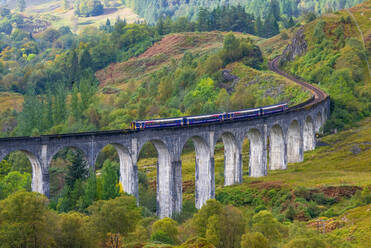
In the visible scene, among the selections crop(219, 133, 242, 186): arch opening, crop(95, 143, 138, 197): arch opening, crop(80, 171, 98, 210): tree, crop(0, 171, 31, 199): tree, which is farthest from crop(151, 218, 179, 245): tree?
crop(0, 171, 31, 199): tree

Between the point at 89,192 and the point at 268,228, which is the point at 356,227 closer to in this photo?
the point at 268,228

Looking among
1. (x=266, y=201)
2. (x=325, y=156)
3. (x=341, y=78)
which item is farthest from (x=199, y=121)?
(x=341, y=78)

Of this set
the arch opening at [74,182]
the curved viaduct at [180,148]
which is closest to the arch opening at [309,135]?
the curved viaduct at [180,148]

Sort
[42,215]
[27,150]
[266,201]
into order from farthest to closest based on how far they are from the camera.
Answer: [266,201] < [27,150] < [42,215]

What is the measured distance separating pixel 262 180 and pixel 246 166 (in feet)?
55.9

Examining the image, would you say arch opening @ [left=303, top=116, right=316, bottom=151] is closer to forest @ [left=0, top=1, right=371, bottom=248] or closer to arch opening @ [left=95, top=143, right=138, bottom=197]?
forest @ [left=0, top=1, right=371, bottom=248]

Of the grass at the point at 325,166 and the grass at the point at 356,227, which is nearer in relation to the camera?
the grass at the point at 356,227

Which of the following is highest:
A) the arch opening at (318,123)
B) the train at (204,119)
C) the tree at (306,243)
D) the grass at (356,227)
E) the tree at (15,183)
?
the train at (204,119)

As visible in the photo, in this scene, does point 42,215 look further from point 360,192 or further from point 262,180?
point 262,180

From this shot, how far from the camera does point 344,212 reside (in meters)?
66.8

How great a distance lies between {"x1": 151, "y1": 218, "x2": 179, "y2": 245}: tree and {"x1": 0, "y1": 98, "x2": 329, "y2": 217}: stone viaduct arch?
17.5m

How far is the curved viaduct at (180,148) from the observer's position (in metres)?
62.3

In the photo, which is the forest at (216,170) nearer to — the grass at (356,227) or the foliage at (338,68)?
the grass at (356,227)

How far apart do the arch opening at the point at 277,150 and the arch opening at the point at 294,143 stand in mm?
6686
